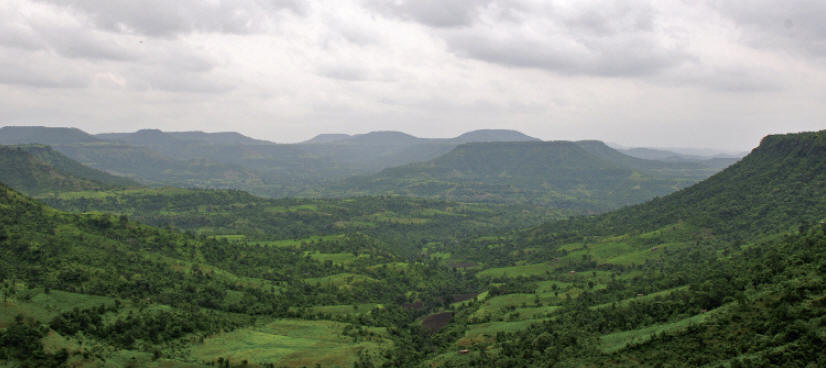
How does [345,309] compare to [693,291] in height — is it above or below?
below

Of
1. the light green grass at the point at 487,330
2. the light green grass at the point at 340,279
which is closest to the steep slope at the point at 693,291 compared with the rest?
the light green grass at the point at 487,330

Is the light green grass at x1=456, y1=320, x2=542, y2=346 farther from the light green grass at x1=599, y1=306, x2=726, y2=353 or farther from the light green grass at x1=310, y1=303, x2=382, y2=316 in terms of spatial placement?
the light green grass at x1=310, y1=303, x2=382, y2=316

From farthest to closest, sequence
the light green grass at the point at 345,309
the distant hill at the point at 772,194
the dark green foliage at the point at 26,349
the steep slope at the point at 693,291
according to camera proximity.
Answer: the distant hill at the point at 772,194, the light green grass at the point at 345,309, the dark green foliage at the point at 26,349, the steep slope at the point at 693,291

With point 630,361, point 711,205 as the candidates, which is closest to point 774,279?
point 630,361

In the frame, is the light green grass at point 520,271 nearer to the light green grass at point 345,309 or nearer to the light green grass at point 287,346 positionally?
the light green grass at point 345,309

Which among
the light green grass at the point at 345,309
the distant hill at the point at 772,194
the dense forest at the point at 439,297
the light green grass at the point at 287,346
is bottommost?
the light green grass at the point at 345,309

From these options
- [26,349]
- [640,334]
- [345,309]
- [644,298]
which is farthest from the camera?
[345,309]

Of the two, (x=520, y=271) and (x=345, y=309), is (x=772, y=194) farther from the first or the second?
(x=345, y=309)

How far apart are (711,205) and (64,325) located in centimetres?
20551

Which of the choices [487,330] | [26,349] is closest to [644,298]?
[487,330]

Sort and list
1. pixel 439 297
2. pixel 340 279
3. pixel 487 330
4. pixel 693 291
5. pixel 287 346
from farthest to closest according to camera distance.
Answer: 1. pixel 340 279
2. pixel 439 297
3. pixel 487 330
4. pixel 287 346
5. pixel 693 291

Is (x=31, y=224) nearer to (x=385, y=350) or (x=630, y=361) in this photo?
(x=385, y=350)

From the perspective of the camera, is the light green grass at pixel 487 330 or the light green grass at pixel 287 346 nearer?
the light green grass at pixel 287 346

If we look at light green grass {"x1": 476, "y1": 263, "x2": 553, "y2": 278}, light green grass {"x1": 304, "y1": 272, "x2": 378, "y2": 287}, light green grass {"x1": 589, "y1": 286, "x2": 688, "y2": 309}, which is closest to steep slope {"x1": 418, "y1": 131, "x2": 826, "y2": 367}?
light green grass {"x1": 589, "y1": 286, "x2": 688, "y2": 309}
